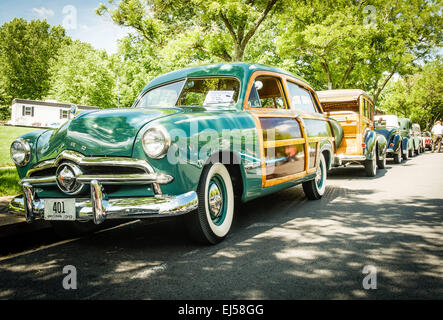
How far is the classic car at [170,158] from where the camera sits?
308 cm

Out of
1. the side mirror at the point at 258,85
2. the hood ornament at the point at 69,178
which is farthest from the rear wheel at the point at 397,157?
the hood ornament at the point at 69,178

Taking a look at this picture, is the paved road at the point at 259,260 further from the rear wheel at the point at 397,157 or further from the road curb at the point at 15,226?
the rear wheel at the point at 397,157

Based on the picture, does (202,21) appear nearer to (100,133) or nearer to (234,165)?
(234,165)

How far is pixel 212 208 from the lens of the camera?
364 cm

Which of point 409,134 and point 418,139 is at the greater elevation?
point 409,134

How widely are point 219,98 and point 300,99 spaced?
1886mm

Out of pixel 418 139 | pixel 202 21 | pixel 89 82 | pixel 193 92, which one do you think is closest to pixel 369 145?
pixel 193 92

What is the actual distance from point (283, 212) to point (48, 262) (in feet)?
9.93

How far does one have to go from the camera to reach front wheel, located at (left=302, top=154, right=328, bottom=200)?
5941mm

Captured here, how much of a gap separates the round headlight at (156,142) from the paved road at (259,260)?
0.93 m

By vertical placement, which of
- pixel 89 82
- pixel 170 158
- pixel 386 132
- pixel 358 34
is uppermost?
pixel 89 82

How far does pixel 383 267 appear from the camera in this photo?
2.99 m

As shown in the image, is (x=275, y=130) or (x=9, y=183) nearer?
(x=275, y=130)
